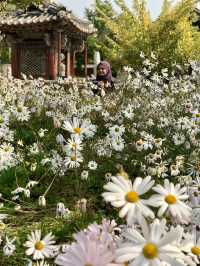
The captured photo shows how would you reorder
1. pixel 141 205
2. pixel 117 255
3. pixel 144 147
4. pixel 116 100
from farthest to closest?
pixel 116 100 → pixel 144 147 → pixel 141 205 → pixel 117 255

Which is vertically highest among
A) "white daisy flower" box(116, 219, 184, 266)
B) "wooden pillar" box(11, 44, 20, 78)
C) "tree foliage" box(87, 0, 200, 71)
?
"white daisy flower" box(116, 219, 184, 266)

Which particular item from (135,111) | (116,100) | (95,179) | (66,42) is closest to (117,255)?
(95,179)

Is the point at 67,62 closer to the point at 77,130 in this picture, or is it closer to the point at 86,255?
the point at 77,130

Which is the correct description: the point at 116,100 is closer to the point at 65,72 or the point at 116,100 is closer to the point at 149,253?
the point at 149,253

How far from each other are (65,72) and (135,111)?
1521cm

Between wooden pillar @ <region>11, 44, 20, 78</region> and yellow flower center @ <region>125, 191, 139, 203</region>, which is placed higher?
yellow flower center @ <region>125, 191, 139, 203</region>

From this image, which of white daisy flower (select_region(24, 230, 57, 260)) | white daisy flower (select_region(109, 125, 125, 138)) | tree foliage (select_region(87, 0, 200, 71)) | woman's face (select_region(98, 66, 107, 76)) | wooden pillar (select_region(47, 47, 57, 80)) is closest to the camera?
white daisy flower (select_region(24, 230, 57, 260))

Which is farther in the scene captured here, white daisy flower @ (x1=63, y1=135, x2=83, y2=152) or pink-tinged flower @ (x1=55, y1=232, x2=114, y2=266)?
white daisy flower @ (x1=63, y1=135, x2=83, y2=152)

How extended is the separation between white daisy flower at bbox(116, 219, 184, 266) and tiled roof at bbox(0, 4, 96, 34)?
51.3ft

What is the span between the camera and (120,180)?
1.04 metres

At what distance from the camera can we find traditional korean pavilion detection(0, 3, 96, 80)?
55.0 ft

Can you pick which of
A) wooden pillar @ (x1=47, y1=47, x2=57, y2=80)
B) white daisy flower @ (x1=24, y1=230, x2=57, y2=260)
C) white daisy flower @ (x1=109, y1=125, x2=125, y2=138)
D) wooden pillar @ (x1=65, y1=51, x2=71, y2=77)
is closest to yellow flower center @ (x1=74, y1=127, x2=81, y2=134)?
white daisy flower @ (x1=24, y1=230, x2=57, y2=260)

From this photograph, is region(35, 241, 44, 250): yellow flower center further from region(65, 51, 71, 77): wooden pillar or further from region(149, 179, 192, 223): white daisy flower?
region(65, 51, 71, 77): wooden pillar

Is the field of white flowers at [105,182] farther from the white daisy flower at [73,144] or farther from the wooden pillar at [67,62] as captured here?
the wooden pillar at [67,62]
